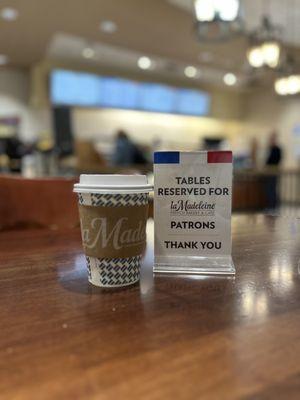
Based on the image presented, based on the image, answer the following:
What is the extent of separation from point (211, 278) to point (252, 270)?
3.8 inches

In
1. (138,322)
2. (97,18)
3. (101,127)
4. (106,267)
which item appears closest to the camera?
(138,322)

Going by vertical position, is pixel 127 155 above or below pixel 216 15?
below

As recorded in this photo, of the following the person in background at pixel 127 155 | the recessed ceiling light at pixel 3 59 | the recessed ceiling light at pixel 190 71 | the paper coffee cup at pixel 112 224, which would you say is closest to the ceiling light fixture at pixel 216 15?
the paper coffee cup at pixel 112 224

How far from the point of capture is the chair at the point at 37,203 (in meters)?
1.33

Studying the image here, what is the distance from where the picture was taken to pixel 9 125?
26.9ft

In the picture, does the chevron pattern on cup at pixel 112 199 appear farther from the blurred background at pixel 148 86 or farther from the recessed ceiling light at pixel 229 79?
the recessed ceiling light at pixel 229 79

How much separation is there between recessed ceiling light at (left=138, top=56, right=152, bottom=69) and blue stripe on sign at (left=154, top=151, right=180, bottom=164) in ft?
24.9

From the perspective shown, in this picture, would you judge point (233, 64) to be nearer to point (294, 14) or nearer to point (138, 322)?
point (294, 14)

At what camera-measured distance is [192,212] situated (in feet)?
2.16

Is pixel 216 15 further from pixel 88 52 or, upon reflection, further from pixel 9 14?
pixel 88 52

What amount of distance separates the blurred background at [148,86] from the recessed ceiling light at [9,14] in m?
0.01

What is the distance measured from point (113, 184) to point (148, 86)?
352 inches

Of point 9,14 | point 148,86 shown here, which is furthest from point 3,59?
point 148,86

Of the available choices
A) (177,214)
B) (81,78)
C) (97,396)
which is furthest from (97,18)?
(97,396)
